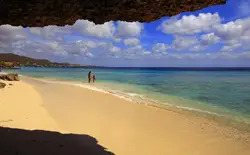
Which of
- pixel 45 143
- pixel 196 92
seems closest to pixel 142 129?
pixel 45 143

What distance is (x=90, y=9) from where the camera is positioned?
4.72 meters

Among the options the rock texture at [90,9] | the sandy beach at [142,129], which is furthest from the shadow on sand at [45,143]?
the rock texture at [90,9]

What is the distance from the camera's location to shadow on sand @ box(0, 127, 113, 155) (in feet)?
22.3

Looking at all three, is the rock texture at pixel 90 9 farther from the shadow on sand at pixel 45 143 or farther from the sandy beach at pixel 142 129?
the sandy beach at pixel 142 129

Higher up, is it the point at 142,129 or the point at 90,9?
the point at 90,9

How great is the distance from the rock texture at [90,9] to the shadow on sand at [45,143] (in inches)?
131

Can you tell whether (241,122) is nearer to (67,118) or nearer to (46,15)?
(67,118)

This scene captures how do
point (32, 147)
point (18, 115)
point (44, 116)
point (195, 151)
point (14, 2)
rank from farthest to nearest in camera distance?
1. point (44, 116)
2. point (18, 115)
3. point (195, 151)
4. point (32, 147)
5. point (14, 2)

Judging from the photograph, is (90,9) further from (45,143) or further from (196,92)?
(196,92)

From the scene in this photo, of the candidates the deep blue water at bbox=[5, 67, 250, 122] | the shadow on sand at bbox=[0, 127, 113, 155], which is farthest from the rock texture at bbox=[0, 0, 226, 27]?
the deep blue water at bbox=[5, 67, 250, 122]

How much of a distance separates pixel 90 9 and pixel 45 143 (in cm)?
452

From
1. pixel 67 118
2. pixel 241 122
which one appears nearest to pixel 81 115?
pixel 67 118

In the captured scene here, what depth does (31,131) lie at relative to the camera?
874 centimetres

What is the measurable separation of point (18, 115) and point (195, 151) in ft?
24.1
